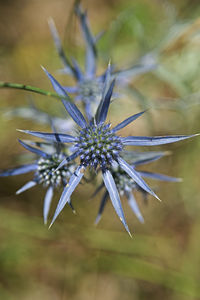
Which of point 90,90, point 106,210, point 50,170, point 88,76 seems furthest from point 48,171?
point 106,210

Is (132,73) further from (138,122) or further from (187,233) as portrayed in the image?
(187,233)

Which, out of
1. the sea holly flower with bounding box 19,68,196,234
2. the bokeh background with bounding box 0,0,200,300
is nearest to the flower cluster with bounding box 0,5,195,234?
the sea holly flower with bounding box 19,68,196,234

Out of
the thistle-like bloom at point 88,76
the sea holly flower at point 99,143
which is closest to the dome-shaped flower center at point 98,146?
the sea holly flower at point 99,143

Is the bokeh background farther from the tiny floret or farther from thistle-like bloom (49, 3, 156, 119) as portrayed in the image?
the tiny floret

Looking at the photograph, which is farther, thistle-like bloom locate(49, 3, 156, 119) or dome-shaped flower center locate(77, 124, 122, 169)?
thistle-like bloom locate(49, 3, 156, 119)

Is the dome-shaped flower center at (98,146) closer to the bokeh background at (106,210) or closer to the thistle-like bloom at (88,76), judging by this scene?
the thistle-like bloom at (88,76)
